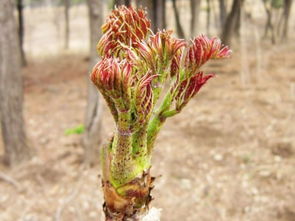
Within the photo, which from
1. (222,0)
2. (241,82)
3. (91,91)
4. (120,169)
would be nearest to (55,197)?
(91,91)

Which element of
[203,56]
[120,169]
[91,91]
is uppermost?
[203,56]

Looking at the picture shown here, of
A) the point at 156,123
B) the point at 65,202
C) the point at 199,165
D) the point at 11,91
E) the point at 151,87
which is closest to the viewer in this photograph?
the point at 151,87

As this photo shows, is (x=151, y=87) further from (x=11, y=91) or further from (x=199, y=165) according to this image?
(x=199, y=165)

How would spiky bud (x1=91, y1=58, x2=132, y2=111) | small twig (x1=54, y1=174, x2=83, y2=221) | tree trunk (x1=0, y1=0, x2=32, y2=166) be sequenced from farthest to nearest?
tree trunk (x1=0, y1=0, x2=32, y2=166)
small twig (x1=54, y1=174, x2=83, y2=221)
spiky bud (x1=91, y1=58, x2=132, y2=111)

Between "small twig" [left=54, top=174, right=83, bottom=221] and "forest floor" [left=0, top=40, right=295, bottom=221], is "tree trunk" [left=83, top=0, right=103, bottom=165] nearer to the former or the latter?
"forest floor" [left=0, top=40, right=295, bottom=221]

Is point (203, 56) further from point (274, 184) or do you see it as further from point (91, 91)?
point (274, 184)

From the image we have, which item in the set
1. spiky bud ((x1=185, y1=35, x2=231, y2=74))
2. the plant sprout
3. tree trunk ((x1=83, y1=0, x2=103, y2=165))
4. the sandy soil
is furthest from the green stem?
the sandy soil

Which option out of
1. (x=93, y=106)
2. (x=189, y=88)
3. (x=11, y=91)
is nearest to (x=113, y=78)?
(x=189, y=88)
